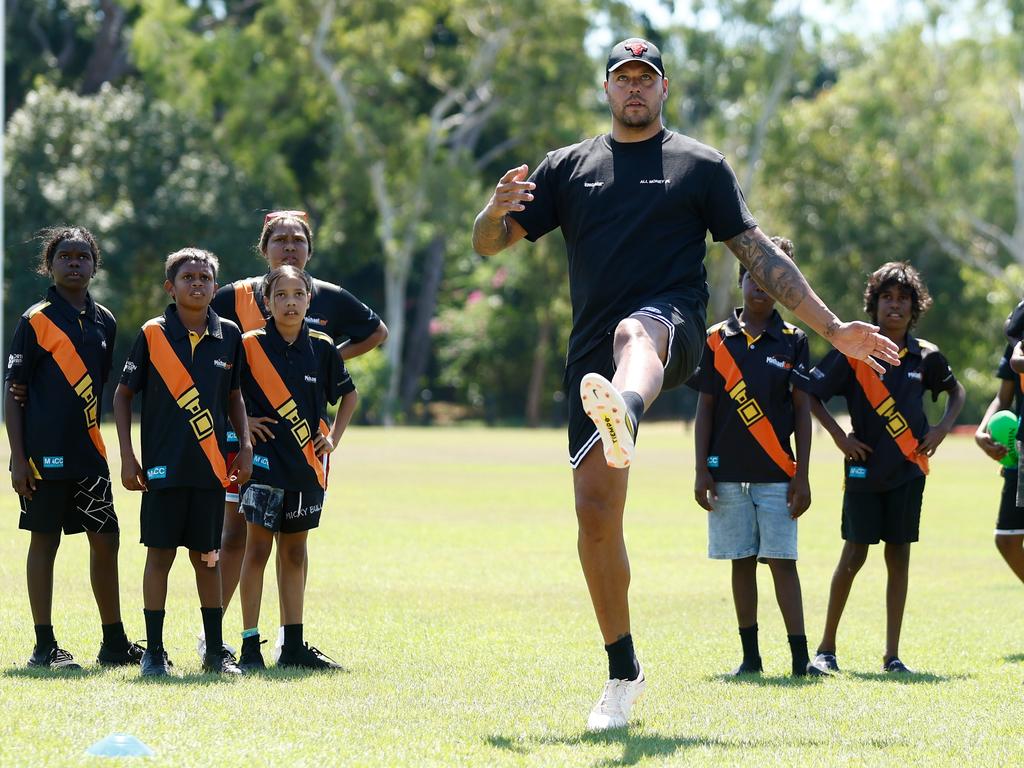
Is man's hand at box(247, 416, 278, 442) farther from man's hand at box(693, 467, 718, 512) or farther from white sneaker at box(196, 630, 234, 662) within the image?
man's hand at box(693, 467, 718, 512)

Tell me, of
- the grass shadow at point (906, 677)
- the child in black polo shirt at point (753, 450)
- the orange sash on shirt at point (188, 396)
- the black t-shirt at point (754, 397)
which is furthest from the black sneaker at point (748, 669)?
the orange sash on shirt at point (188, 396)

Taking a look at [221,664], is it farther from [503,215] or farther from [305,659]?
[503,215]

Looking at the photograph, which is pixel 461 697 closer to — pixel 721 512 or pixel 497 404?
pixel 721 512

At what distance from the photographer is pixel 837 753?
19.0 ft

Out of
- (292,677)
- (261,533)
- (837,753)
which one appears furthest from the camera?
(261,533)

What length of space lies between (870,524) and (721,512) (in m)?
0.88

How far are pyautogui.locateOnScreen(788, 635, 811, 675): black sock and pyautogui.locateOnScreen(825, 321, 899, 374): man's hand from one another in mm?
2194

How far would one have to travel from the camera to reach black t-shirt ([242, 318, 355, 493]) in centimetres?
804

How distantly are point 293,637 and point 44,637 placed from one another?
3.98 feet

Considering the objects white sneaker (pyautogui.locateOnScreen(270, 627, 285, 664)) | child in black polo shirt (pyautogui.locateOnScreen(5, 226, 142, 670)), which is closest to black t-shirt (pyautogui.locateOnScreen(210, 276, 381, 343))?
child in black polo shirt (pyautogui.locateOnScreen(5, 226, 142, 670))

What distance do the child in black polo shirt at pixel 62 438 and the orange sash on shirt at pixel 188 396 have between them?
1.52 ft

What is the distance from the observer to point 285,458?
26.4 feet

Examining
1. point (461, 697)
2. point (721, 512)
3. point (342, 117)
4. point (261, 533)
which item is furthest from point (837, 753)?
point (342, 117)

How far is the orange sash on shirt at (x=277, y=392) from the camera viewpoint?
8.09 m
